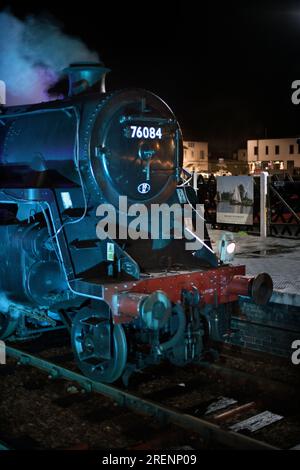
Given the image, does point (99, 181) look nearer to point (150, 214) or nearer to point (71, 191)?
point (71, 191)

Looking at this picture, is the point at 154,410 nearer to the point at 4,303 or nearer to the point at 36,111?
the point at 4,303

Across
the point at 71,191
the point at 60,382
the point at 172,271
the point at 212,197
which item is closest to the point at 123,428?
the point at 60,382

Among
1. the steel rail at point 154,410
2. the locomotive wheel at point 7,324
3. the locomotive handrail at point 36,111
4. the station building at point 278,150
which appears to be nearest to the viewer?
the steel rail at point 154,410

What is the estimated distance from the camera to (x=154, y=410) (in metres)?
5.28

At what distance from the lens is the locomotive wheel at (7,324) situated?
7.18 m

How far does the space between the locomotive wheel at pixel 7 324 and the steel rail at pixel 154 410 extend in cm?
42

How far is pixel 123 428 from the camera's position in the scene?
5.18 m

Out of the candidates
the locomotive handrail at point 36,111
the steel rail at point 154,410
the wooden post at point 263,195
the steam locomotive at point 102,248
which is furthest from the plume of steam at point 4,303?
the wooden post at point 263,195

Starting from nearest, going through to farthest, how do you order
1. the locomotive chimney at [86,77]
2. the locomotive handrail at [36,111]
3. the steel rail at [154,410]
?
the steel rail at [154,410]
the locomotive handrail at [36,111]
the locomotive chimney at [86,77]

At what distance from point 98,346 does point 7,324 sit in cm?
178

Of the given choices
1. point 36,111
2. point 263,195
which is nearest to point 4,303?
point 36,111

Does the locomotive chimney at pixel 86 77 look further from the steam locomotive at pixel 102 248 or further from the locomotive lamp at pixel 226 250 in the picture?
the locomotive lamp at pixel 226 250

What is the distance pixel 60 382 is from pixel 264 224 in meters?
10.3

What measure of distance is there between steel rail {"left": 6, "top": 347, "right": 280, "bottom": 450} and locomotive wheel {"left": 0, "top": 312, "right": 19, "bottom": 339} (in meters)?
0.42
